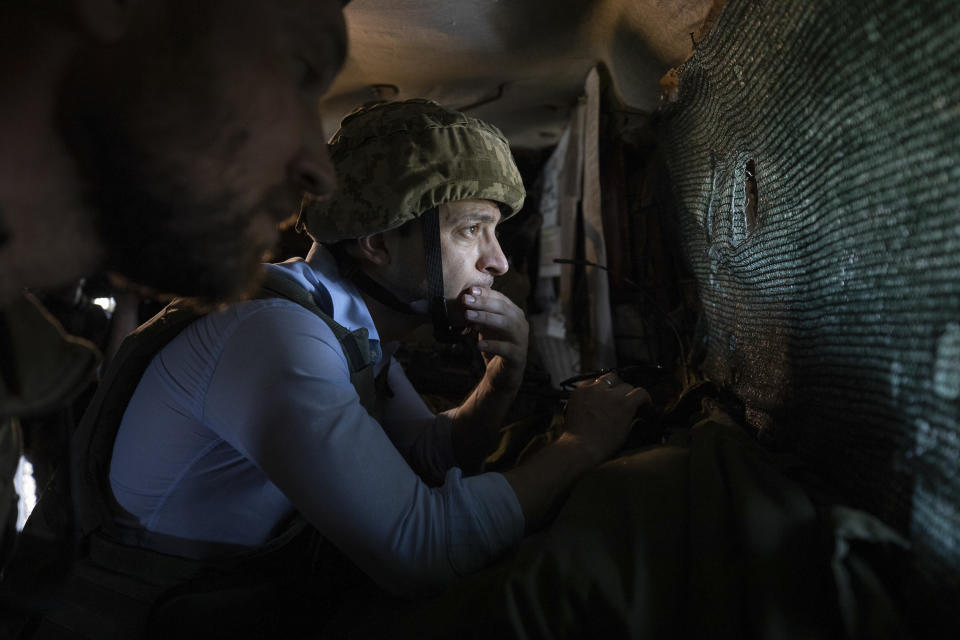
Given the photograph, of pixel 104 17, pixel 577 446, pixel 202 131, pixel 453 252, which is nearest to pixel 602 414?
pixel 577 446

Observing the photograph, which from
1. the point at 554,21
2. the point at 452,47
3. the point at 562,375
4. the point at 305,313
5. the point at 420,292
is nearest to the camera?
the point at 305,313

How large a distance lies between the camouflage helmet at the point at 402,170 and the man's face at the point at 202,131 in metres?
0.63

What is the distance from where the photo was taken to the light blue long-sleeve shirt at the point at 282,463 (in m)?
1.02

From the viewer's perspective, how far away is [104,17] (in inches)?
26.2

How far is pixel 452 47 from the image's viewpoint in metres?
2.37

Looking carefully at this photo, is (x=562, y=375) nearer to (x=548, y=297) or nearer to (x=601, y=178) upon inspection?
(x=548, y=297)

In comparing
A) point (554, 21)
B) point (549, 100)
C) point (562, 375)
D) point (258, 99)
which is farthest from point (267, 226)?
point (549, 100)

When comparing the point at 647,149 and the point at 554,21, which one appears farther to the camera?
the point at 647,149

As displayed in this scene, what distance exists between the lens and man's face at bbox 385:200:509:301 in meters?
1.63

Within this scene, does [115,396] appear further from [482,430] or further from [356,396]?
[482,430]

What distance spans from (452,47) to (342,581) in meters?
1.98

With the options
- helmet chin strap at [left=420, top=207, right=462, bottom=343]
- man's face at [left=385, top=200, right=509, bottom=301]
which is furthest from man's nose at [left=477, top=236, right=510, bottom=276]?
helmet chin strap at [left=420, top=207, right=462, bottom=343]

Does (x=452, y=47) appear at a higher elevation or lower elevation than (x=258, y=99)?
higher

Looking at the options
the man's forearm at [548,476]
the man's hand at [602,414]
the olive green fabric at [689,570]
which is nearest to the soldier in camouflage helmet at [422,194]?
the man's hand at [602,414]
